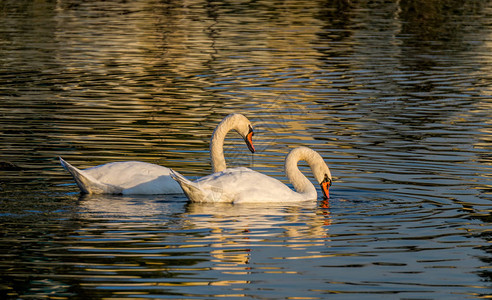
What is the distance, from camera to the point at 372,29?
43188 millimetres

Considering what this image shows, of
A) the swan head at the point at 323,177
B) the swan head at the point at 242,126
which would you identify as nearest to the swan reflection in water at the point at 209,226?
the swan head at the point at 323,177

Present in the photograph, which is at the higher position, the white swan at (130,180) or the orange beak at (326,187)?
the white swan at (130,180)

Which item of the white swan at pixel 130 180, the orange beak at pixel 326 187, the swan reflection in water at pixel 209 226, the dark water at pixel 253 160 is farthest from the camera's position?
the orange beak at pixel 326 187

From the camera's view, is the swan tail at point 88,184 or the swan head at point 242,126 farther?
the swan head at point 242,126

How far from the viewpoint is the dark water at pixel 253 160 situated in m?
9.84

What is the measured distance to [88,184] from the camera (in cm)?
1348

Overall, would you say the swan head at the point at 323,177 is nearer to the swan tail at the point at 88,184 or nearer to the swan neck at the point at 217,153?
the swan neck at the point at 217,153

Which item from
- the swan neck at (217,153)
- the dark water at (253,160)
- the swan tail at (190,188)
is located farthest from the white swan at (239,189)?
the swan neck at (217,153)

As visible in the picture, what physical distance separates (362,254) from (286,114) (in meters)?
10.4

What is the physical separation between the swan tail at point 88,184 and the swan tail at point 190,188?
119 cm

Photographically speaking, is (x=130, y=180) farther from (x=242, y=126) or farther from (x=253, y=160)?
(x=253, y=160)

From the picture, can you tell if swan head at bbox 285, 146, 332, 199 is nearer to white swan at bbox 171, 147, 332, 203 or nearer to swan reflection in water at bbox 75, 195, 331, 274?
white swan at bbox 171, 147, 332, 203

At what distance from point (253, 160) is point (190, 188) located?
3.49m

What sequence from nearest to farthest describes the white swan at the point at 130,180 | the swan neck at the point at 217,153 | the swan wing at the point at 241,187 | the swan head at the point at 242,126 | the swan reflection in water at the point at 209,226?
the swan reflection in water at the point at 209,226
the swan wing at the point at 241,187
the white swan at the point at 130,180
the swan neck at the point at 217,153
the swan head at the point at 242,126
